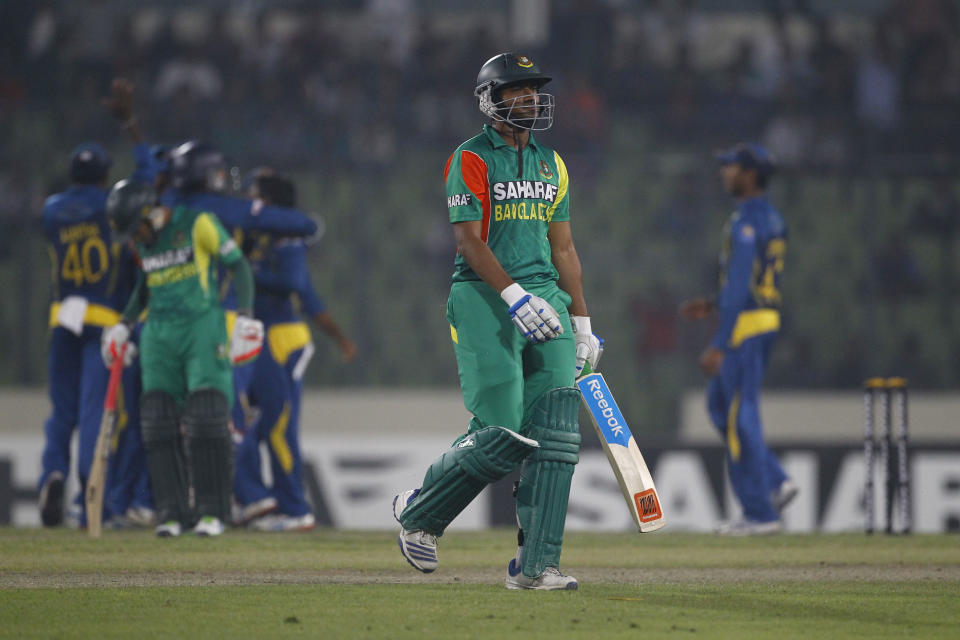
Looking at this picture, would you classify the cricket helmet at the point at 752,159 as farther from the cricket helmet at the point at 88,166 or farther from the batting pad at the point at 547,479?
the batting pad at the point at 547,479

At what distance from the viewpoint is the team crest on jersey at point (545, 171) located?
221 inches

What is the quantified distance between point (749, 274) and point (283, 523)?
3313 mm

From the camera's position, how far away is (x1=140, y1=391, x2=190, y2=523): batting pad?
7.94 m

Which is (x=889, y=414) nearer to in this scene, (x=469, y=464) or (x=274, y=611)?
(x=469, y=464)

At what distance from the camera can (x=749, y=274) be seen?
9070 mm

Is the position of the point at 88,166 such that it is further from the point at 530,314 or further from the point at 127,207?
the point at 530,314

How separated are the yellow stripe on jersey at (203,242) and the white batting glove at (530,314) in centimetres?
312

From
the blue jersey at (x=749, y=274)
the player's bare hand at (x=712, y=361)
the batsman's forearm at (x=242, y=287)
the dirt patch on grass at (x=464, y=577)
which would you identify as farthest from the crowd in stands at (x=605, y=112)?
the dirt patch on grass at (x=464, y=577)

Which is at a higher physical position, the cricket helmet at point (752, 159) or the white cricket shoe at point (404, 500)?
the cricket helmet at point (752, 159)

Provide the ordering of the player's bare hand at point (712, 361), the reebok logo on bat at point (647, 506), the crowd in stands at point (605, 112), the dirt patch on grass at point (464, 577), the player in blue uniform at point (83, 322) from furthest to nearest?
the crowd in stands at point (605, 112) → the player's bare hand at point (712, 361) → the player in blue uniform at point (83, 322) → the dirt patch on grass at point (464, 577) → the reebok logo on bat at point (647, 506)

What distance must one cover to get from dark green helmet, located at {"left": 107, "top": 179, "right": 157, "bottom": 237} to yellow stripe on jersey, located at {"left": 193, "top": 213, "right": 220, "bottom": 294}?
28 cm

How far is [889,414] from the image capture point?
Result: 9312 millimetres

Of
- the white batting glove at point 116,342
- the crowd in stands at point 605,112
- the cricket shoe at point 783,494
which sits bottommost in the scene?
the cricket shoe at point 783,494

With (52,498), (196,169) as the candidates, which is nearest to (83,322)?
(52,498)
